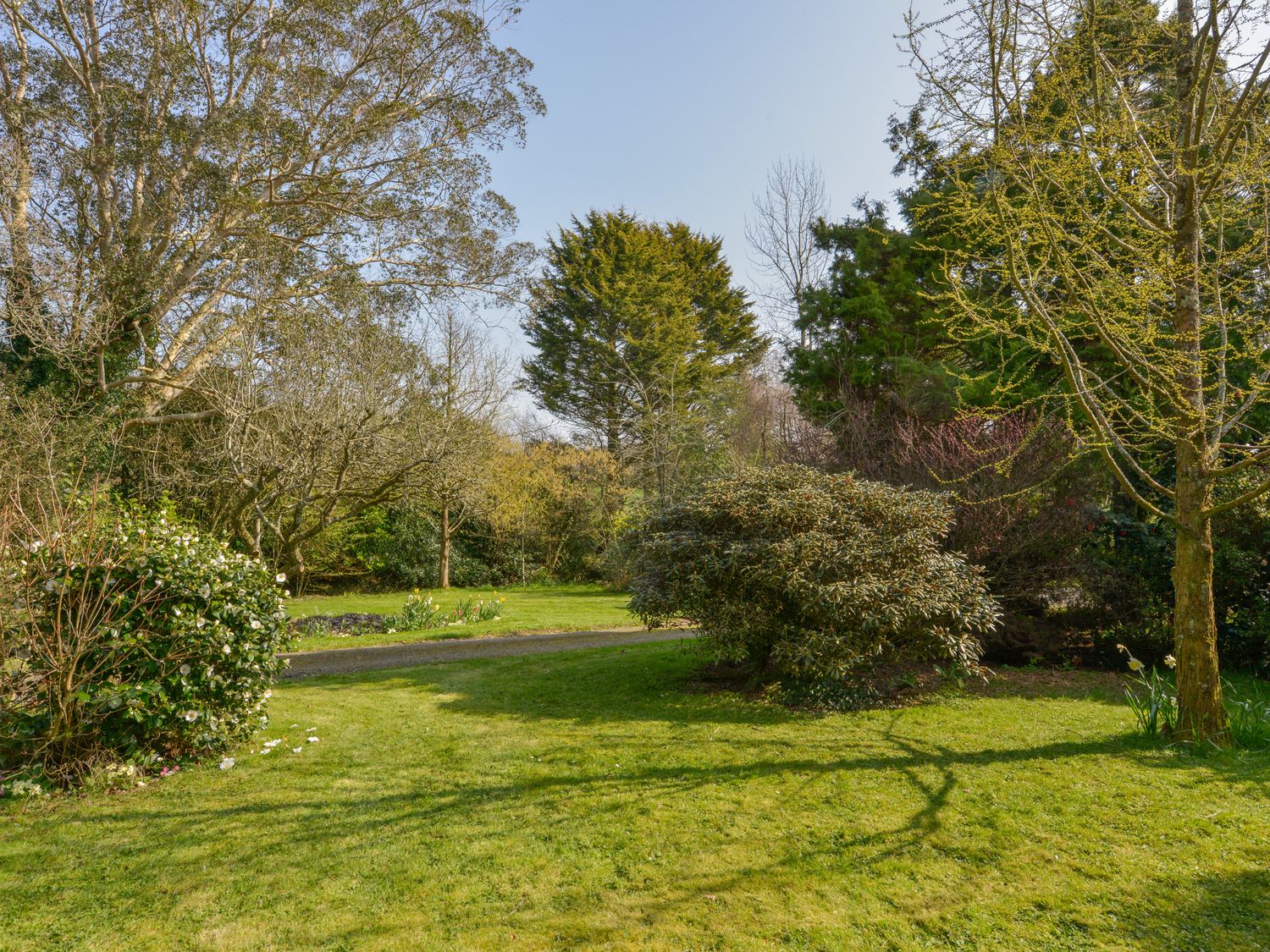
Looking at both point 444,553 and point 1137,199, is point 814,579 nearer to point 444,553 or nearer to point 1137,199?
point 1137,199

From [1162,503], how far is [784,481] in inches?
194

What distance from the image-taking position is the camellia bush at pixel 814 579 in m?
5.67

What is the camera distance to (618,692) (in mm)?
6668

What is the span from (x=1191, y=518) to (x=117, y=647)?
22.5 ft

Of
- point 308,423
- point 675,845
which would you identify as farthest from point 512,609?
point 675,845

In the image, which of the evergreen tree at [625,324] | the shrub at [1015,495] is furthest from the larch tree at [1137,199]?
the evergreen tree at [625,324]

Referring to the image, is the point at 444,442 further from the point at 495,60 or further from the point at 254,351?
the point at 495,60

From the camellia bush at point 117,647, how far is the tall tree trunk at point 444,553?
47.3 feet

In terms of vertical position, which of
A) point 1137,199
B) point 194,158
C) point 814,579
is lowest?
point 814,579

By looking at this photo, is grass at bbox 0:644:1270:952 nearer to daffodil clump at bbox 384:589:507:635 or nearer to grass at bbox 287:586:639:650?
grass at bbox 287:586:639:650

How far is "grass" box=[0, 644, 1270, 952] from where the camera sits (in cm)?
273

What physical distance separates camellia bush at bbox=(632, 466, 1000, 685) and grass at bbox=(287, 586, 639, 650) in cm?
550

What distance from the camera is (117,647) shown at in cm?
409

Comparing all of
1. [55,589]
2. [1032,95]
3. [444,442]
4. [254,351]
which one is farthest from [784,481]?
[254,351]
